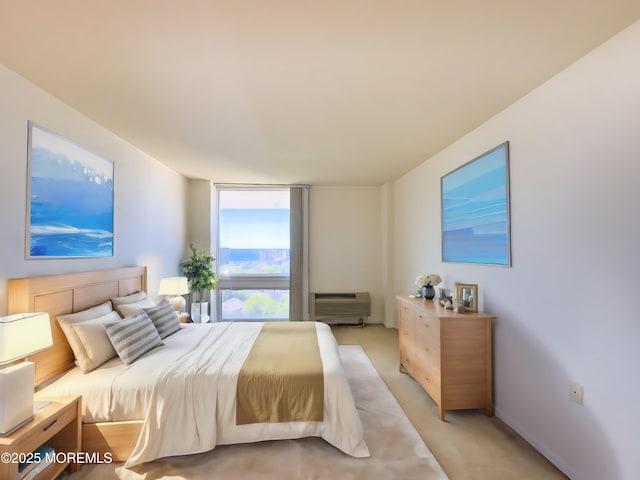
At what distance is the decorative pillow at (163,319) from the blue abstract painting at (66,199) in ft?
2.34

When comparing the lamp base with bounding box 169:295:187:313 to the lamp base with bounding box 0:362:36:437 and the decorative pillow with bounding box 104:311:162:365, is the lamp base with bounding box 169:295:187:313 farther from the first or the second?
the lamp base with bounding box 0:362:36:437

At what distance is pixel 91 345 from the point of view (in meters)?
2.11

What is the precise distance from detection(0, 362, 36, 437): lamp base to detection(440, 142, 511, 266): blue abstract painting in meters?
3.25

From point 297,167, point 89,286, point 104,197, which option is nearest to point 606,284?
point 297,167

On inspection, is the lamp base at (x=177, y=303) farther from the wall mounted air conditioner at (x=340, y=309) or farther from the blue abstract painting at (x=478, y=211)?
the blue abstract painting at (x=478, y=211)

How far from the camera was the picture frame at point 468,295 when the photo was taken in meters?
2.59

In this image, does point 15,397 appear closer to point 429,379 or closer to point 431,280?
point 429,379

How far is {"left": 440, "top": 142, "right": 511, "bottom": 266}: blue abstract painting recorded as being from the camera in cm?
242

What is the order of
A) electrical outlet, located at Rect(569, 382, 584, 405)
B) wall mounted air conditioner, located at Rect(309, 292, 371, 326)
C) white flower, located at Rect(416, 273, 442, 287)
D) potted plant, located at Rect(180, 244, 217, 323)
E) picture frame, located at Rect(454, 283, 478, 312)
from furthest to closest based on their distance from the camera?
wall mounted air conditioner, located at Rect(309, 292, 371, 326) < potted plant, located at Rect(180, 244, 217, 323) < white flower, located at Rect(416, 273, 442, 287) < picture frame, located at Rect(454, 283, 478, 312) < electrical outlet, located at Rect(569, 382, 584, 405)

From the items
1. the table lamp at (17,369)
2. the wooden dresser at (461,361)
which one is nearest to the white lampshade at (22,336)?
the table lamp at (17,369)

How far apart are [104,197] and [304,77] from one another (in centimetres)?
223

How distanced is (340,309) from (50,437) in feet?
12.8

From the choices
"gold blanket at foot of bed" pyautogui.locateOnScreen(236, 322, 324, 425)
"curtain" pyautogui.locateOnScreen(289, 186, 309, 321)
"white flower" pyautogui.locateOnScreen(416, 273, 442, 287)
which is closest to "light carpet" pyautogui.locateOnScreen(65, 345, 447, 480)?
"gold blanket at foot of bed" pyautogui.locateOnScreen(236, 322, 324, 425)

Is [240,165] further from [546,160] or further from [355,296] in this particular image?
[546,160]
